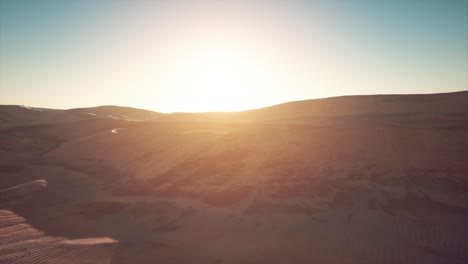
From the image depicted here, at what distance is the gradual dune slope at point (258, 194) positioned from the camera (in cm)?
945

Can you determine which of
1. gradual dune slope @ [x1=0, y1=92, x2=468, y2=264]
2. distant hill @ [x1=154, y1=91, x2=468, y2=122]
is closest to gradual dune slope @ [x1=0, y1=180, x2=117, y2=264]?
gradual dune slope @ [x1=0, y1=92, x2=468, y2=264]

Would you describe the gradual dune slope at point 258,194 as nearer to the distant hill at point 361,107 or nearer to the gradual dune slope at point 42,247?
the gradual dune slope at point 42,247

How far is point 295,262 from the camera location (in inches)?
342

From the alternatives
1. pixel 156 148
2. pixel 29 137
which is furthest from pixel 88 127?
pixel 156 148

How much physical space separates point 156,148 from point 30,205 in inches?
311

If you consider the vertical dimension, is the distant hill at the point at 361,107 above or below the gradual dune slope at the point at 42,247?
above

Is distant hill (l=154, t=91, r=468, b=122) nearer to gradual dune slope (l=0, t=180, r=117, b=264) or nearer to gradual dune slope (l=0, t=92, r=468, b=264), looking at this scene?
Result: gradual dune slope (l=0, t=92, r=468, b=264)

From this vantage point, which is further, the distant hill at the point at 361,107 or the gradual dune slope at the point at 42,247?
the distant hill at the point at 361,107

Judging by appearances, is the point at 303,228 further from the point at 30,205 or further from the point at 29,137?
the point at 29,137

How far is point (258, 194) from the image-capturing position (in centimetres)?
1322

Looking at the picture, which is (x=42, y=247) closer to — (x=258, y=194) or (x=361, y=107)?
(x=258, y=194)

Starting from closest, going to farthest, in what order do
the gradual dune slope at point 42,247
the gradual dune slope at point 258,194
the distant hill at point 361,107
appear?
the gradual dune slope at point 42,247
the gradual dune slope at point 258,194
the distant hill at point 361,107

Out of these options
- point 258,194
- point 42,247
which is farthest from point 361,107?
point 42,247

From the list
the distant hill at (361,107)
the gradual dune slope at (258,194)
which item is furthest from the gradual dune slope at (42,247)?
the distant hill at (361,107)
